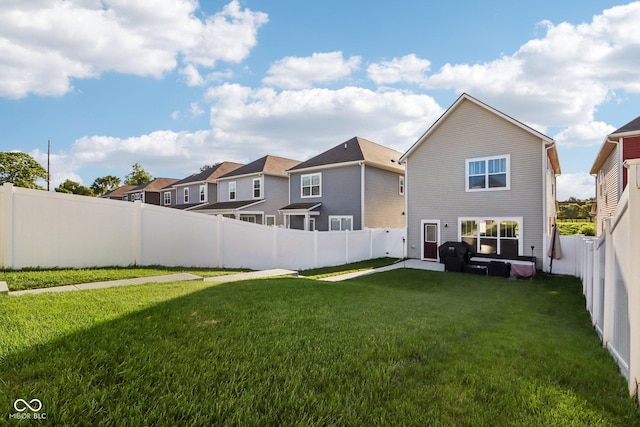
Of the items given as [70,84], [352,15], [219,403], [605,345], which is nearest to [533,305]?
[605,345]

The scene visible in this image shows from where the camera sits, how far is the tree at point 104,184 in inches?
2506

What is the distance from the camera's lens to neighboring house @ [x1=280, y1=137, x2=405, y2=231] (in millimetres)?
20219

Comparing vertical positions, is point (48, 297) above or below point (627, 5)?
below

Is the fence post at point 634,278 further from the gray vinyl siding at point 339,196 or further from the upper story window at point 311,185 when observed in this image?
the upper story window at point 311,185

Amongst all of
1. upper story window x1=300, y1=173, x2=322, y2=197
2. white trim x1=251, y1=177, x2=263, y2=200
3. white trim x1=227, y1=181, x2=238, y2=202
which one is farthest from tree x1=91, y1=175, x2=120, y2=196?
upper story window x1=300, y1=173, x2=322, y2=197

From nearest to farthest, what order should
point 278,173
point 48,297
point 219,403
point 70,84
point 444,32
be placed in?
point 219,403 < point 48,297 < point 444,32 < point 70,84 < point 278,173

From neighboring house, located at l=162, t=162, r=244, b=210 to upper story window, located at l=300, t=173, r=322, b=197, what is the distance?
1203 centimetres

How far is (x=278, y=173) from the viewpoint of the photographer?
26.7 m

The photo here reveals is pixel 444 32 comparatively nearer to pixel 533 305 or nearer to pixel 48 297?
pixel 533 305

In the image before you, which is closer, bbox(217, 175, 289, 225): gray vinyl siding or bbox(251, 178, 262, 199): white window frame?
bbox(217, 175, 289, 225): gray vinyl siding

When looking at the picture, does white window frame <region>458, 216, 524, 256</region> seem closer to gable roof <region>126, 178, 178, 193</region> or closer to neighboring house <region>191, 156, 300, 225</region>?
neighboring house <region>191, 156, 300, 225</region>

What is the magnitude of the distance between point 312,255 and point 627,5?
1392 centimetres

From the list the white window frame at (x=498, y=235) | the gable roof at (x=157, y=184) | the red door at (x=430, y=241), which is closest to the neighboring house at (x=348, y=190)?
the red door at (x=430, y=241)

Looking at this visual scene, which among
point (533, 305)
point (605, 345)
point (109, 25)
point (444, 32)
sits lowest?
point (533, 305)
